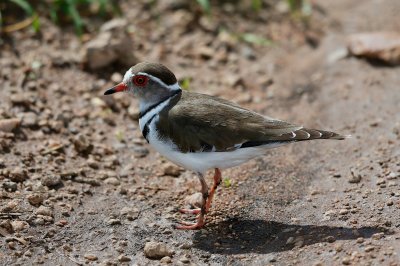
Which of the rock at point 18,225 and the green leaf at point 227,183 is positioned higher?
the green leaf at point 227,183

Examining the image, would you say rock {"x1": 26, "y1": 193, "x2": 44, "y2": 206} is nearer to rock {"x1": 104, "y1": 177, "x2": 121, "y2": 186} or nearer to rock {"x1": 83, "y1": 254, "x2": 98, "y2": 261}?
rock {"x1": 104, "y1": 177, "x2": 121, "y2": 186}

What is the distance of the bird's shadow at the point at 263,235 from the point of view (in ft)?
19.4

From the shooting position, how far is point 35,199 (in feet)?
21.3

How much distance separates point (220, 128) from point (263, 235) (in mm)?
1086

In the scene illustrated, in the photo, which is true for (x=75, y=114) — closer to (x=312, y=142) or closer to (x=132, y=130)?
(x=132, y=130)

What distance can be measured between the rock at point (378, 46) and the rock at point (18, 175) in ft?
17.0

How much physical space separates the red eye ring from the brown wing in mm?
459

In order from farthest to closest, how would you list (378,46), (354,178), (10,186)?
(378,46) → (354,178) → (10,186)

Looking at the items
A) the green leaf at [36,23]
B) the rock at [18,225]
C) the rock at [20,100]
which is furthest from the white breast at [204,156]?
the green leaf at [36,23]

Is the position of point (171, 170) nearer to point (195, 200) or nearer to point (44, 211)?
point (195, 200)

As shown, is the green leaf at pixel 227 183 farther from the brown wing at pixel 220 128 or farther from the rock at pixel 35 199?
the rock at pixel 35 199

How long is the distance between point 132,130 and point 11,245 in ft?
9.49

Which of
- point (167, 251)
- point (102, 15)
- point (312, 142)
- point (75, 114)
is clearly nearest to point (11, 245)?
point (167, 251)

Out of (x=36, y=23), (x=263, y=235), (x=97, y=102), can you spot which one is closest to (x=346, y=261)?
(x=263, y=235)
